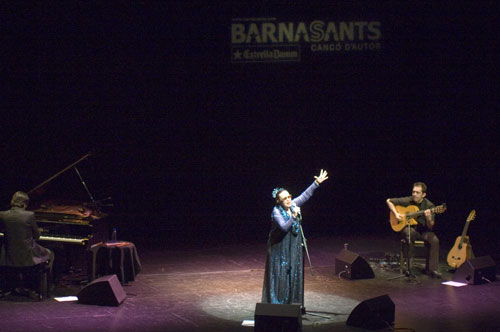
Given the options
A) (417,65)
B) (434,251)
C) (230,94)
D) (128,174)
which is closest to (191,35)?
(230,94)

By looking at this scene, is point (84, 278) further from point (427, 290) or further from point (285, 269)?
point (427, 290)

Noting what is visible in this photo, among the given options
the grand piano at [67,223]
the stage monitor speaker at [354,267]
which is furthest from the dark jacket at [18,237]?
the stage monitor speaker at [354,267]

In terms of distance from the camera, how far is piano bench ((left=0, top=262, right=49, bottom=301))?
7.70 metres

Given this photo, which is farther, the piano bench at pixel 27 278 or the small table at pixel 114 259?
the small table at pixel 114 259

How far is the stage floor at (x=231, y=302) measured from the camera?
6742 millimetres

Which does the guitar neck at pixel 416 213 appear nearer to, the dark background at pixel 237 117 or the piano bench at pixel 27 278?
the dark background at pixel 237 117

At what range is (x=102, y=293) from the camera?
7453 millimetres

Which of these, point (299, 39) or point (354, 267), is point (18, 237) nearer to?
point (354, 267)

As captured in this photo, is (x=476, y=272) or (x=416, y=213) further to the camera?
(x=416, y=213)

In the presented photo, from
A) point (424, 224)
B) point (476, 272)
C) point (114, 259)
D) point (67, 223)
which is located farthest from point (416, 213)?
point (67, 223)

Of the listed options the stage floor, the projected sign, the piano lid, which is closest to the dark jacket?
the stage floor

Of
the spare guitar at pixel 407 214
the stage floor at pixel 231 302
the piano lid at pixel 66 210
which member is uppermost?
the piano lid at pixel 66 210

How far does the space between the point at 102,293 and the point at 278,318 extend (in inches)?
104

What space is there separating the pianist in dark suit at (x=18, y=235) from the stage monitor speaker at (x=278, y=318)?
10.5 feet
